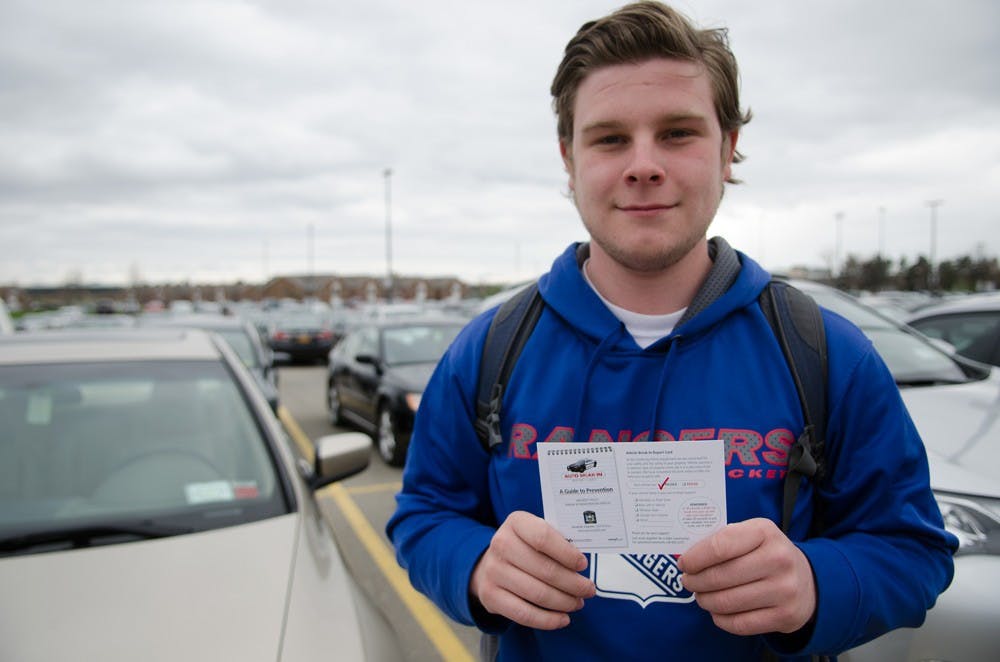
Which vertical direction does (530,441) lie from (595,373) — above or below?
below

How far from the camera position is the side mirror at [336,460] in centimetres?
276

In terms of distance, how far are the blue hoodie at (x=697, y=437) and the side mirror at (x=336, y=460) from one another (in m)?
1.29

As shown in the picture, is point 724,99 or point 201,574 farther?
point 201,574

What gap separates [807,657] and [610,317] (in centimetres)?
78

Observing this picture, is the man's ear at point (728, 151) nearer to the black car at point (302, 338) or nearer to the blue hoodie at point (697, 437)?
the blue hoodie at point (697, 437)

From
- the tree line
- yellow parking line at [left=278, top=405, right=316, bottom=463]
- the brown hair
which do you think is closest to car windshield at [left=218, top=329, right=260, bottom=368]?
yellow parking line at [left=278, top=405, right=316, bottom=463]

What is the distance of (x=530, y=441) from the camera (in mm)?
1442

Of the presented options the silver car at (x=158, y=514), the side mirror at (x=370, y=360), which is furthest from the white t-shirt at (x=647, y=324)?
the side mirror at (x=370, y=360)

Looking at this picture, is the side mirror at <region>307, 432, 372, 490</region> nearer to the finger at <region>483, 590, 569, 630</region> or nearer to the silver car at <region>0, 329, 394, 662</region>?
the silver car at <region>0, 329, 394, 662</region>

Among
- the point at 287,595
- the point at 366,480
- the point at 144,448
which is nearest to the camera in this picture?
the point at 287,595

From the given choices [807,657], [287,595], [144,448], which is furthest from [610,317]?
[144,448]

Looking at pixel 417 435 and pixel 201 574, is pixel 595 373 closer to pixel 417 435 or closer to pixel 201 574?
pixel 417 435

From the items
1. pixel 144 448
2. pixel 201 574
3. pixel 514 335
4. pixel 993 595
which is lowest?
pixel 993 595

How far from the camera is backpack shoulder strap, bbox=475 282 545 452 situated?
1.48 m
